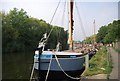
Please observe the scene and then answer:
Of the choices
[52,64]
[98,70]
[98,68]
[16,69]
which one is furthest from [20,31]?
[98,70]

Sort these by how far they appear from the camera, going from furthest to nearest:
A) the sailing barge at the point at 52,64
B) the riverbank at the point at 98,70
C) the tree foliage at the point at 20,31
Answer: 1. the tree foliage at the point at 20,31
2. the sailing barge at the point at 52,64
3. the riverbank at the point at 98,70

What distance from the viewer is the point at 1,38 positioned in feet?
117

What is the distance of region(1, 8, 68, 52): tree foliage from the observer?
125 ft

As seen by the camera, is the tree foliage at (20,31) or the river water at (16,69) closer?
the river water at (16,69)

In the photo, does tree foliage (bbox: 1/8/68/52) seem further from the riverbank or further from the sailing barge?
the riverbank

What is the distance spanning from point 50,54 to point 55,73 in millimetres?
1382

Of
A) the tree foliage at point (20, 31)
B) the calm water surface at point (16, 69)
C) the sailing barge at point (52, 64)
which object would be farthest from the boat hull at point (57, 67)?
the tree foliage at point (20, 31)

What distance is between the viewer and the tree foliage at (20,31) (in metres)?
38.2

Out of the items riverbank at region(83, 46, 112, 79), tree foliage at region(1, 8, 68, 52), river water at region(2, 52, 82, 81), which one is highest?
tree foliage at region(1, 8, 68, 52)

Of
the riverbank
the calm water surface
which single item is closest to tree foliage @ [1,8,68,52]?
the calm water surface

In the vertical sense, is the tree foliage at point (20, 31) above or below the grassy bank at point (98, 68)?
above

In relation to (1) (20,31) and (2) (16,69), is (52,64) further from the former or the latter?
(1) (20,31)

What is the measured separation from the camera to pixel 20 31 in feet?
150

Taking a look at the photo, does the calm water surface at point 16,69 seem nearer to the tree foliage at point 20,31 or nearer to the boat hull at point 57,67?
the boat hull at point 57,67
